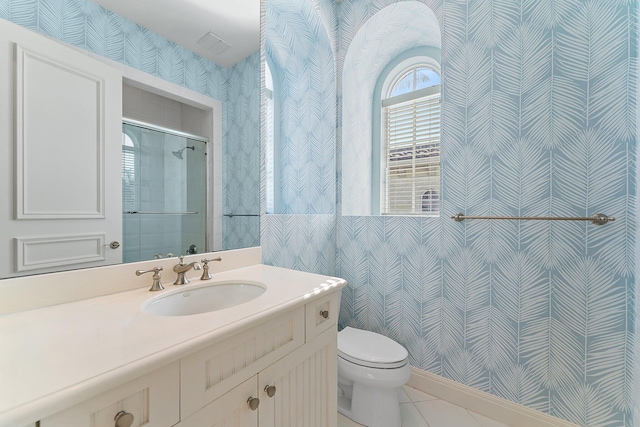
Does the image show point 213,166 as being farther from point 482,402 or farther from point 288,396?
point 482,402

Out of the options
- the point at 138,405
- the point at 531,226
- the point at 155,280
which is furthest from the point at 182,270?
the point at 531,226

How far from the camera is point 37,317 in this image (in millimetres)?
736

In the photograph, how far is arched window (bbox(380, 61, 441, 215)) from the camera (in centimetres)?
208

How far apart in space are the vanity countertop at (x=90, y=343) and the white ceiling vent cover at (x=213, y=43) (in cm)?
107

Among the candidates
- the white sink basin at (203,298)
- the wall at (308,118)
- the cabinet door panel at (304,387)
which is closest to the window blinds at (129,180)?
the white sink basin at (203,298)

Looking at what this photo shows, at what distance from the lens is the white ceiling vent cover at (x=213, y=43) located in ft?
3.96

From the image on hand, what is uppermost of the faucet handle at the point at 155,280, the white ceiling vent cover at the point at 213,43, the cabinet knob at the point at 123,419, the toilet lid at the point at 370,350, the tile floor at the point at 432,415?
the white ceiling vent cover at the point at 213,43

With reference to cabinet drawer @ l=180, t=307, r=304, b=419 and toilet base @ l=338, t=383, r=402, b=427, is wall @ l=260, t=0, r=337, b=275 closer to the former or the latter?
toilet base @ l=338, t=383, r=402, b=427

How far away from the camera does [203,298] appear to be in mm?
1072

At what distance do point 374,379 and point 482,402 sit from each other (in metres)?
0.69

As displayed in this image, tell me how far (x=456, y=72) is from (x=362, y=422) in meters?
1.99

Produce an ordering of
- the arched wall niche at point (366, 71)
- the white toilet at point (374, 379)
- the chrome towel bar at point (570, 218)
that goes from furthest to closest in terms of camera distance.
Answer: the arched wall niche at point (366, 71) < the white toilet at point (374, 379) < the chrome towel bar at point (570, 218)

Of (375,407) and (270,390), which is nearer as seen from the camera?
(270,390)

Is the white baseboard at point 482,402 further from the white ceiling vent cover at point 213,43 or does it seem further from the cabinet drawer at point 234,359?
the white ceiling vent cover at point 213,43
